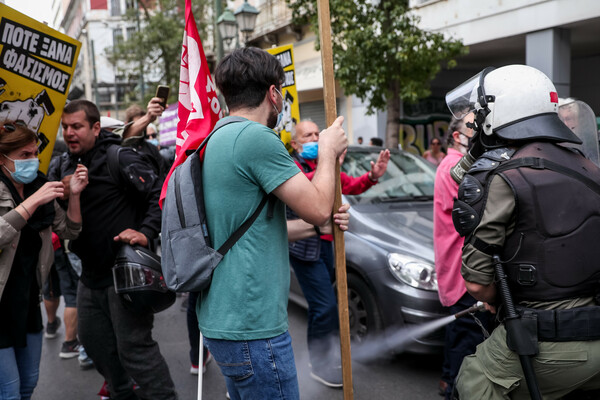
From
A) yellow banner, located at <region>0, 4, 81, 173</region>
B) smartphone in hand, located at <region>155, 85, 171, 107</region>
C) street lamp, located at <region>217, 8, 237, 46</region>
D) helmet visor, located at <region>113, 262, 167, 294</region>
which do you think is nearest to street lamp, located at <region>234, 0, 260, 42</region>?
street lamp, located at <region>217, 8, 237, 46</region>

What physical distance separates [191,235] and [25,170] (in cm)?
142

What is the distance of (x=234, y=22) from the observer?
1162cm

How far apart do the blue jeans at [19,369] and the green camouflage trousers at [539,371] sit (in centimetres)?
220

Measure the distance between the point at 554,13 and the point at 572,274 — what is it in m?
10.5

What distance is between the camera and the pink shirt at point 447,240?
3461mm

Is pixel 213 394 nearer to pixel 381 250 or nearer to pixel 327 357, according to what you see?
pixel 327 357

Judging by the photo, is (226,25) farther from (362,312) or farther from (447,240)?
(447,240)

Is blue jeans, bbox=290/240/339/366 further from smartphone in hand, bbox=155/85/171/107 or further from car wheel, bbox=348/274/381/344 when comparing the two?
smartphone in hand, bbox=155/85/171/107

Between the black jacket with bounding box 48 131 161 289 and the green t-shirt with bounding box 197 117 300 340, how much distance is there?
138 cm

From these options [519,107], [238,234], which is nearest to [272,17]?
[519,107]

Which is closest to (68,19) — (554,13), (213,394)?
(554,13)

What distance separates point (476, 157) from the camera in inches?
90.0

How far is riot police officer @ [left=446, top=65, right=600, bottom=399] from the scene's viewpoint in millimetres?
1892

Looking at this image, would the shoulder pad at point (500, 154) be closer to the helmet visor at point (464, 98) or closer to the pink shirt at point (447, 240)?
the helmet visor at point (464, 98)
